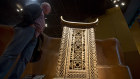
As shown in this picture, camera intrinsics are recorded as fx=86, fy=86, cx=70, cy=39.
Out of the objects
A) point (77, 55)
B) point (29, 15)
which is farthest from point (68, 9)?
point (29, 15)

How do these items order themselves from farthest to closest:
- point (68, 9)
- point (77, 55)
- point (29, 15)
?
1. point (68, 9)
2. point (77, 55)
3. point (29, 15)

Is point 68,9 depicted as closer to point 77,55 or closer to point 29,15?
point 77,55

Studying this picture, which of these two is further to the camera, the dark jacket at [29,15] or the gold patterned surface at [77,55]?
the gold patterned surface at [77,55]

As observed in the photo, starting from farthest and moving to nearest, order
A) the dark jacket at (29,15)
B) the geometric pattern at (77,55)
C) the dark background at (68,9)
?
the dark background at (68,9), the geometric pattern at (77,55), the dark jacket at (29,15)

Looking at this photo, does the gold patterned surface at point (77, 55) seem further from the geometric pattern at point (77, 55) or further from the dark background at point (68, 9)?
the dark background at point (68, 9)

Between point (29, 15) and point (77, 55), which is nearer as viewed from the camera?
point (29, 15)

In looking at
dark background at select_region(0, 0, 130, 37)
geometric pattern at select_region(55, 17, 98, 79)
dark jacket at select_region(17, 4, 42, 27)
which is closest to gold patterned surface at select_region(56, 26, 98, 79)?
geometric pattern at select_region(55, 17, 98, 79)

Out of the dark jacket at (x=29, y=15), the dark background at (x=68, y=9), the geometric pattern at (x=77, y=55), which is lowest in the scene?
the geometric pattern at (x=77, y=55)

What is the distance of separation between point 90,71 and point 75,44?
0.56 meters

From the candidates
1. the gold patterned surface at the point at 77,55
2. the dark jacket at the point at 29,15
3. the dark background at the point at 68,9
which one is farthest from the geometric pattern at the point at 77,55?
the dark background at the point at 68,9

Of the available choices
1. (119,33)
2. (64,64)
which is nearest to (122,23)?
(119,33)

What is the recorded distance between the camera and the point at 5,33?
5.21 feet

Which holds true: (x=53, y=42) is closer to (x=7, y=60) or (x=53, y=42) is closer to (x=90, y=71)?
(x=90, y=71)

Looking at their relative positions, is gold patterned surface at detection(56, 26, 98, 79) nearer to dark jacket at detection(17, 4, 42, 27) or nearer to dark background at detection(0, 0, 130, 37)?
dark jacket at detection(17, 4, 42, 27)
